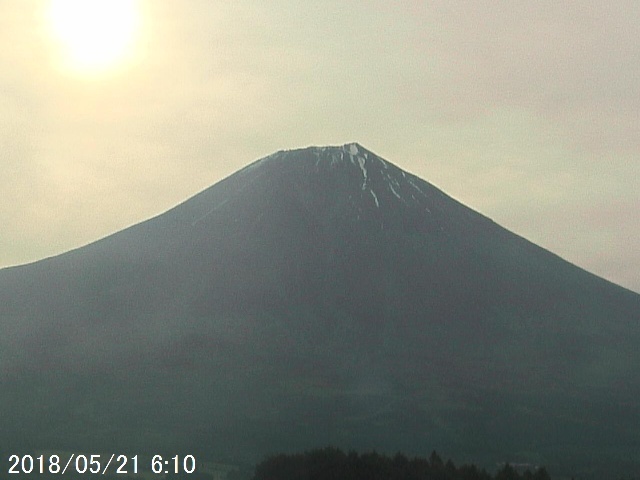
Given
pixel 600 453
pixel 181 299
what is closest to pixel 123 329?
pixel 181 299

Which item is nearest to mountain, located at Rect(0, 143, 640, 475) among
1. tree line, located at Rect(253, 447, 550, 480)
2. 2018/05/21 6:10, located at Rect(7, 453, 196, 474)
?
2018/05/21 6:10, located at Rect(7, 453, 196, 474)

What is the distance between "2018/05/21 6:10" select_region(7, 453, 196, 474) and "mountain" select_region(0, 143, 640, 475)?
15.0 ft

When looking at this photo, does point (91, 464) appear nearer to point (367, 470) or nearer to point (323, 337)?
point (367, 470)

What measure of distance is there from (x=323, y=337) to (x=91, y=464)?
2075 inches

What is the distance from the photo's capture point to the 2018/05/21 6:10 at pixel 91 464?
107312 mm

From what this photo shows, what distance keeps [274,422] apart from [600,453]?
32.8 meters

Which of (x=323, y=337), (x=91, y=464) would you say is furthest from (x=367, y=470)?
(x=323, y=337)

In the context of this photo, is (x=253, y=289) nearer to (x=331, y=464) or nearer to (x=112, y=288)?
(x=112, y=288)

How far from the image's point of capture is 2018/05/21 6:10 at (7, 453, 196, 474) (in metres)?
107

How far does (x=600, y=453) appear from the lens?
12812cm

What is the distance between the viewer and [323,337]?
529 ft

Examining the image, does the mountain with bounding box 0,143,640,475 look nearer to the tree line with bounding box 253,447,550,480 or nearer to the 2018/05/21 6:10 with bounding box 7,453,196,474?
the 2018/05/21 6:10 with bounding box 7,453,196,474

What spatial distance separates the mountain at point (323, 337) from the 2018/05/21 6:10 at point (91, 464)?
15.0 feet

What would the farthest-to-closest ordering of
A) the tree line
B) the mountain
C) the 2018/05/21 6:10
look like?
the mountain → the 2018/05/21 6:10 → the tree line
